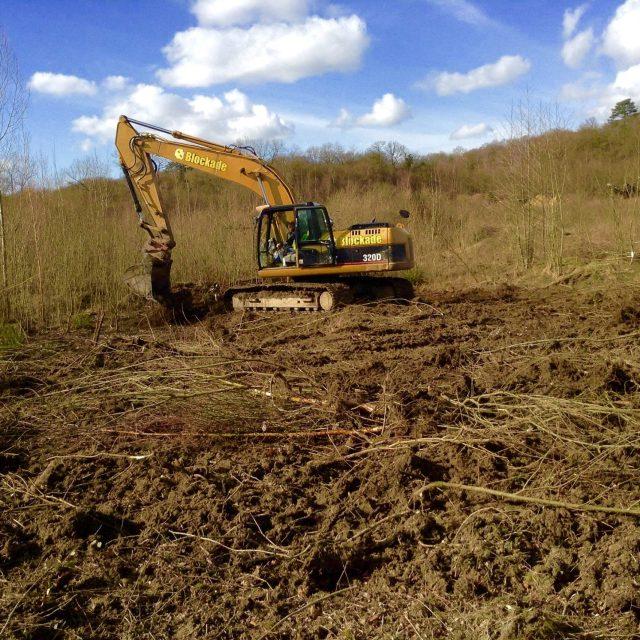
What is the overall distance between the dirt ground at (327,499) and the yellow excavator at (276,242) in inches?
190

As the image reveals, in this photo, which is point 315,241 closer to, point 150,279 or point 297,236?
point 297,236

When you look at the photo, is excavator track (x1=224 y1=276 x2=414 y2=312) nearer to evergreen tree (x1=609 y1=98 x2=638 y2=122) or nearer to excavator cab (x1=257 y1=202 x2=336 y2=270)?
excavator cab (x1=257 y1=202 x2=336 y2=270)

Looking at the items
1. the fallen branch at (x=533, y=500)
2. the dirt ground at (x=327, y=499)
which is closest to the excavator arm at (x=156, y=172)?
the dirt ground at (x=327, y=499)

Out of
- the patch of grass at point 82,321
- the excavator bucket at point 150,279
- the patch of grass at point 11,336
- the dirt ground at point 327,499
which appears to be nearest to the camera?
the dirt ground at point 327,499

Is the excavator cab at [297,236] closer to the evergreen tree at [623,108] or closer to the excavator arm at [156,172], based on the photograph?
the excavator arm at [156,172]

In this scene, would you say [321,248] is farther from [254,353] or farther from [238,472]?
[238,472]

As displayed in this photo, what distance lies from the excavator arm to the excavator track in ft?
4.57

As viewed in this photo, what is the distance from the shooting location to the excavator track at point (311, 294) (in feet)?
37.0

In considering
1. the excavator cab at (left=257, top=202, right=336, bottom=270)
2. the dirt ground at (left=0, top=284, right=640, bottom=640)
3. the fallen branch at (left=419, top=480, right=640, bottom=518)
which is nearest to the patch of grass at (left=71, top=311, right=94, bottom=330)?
the excavator cab at (left=257, top=202, right=336, bottom=270)

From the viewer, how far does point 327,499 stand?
404 centimetres

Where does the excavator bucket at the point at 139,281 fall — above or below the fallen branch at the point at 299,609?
above

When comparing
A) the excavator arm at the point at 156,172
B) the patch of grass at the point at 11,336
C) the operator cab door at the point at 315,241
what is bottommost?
the patch of grass at the point at 11,336

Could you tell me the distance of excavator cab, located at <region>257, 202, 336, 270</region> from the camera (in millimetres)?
11320

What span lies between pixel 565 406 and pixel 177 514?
9.09ft
